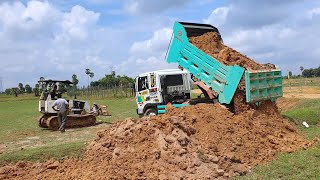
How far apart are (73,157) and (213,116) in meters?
3.95

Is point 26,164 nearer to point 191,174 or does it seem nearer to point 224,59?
point 191,174

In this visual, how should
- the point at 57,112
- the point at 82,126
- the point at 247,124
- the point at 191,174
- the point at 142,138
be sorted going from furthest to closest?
the point at 82,126
the point at 57,112
the point at 247,124
the point at 142,138
the point at 191,174

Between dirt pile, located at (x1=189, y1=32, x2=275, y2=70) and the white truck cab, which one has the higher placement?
dirt pile, located at (x1=189, y1=32, x2=275, y2=70)

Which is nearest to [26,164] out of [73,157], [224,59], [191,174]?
[73,157]

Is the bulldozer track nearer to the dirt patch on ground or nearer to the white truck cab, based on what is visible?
the white truck cab

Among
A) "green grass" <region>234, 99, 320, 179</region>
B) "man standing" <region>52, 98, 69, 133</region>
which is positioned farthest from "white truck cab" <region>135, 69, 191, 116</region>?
"green grass" <region>234, 99, 320, 179</region>

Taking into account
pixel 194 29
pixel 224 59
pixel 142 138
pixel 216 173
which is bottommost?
pixel 216 173

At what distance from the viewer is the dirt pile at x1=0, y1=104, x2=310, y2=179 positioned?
749 centimetres

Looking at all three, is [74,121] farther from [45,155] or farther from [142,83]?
[45,155]

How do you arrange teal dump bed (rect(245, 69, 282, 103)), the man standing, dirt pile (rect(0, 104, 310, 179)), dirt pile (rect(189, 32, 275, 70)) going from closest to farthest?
dirt pile (rect(0, 104, 310, 179)) → teal dump bed (rect(245, 69, 282, 103)) → dirt pile (rect(189, 32, 275, 70)) → the man standing

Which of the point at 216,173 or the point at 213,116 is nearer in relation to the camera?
the point at 216,173

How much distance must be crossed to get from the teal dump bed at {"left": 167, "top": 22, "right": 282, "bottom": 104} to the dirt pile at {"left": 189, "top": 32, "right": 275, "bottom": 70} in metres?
0.32

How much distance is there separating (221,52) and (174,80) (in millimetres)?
4321

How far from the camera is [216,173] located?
7734 mm
